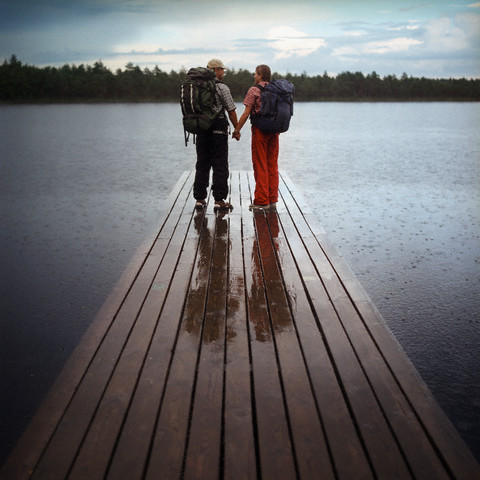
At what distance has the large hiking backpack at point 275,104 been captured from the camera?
577 cm

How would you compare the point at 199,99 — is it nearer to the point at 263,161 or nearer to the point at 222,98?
the point at 222,98

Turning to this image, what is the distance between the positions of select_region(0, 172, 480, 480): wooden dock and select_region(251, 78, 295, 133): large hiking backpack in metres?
2.44

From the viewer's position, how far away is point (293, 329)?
306 cm

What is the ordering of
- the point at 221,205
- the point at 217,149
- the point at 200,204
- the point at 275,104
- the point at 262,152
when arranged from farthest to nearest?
the point at 200,204
the point at 221,205
the point at 262,152
the point at 217,149
the point at 275,104

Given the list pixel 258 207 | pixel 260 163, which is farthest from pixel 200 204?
pixel 260 163

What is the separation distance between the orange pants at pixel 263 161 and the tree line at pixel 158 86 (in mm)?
80942

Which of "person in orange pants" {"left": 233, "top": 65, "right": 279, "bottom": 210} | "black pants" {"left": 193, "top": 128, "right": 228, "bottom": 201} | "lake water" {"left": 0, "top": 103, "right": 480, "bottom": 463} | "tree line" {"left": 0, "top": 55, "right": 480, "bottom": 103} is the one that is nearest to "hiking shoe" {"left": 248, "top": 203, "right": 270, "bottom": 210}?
"person in orange pants" {"left": 233, "top": 65, "right": 279, "bottom": 210}

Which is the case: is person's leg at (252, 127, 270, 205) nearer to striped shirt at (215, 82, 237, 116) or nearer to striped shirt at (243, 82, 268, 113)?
striped shirt at (243, 82, 268, 113)

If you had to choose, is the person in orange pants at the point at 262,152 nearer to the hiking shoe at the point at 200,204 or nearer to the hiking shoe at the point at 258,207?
the hiking shoe at the point at 258,207

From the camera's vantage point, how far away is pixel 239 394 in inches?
93.5

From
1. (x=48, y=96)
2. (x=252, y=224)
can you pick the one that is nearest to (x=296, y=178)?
(x=252, y=224)

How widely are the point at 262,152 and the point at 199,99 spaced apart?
1046 millimetres

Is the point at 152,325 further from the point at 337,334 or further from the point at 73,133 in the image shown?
the point at 73,133

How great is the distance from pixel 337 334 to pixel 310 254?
1.65 metres
